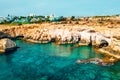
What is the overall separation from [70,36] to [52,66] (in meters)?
32.0

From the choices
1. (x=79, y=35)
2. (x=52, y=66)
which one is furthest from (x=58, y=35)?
(x=52, y=66)

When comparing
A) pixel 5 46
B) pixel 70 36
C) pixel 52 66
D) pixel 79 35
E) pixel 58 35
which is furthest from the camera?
pixel 58 35

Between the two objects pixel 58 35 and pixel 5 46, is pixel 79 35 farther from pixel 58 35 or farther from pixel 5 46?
pixel 5 46

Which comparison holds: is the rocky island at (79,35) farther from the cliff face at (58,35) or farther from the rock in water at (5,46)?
the rock in water at (5,46)

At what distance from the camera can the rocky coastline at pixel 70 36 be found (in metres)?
68.0

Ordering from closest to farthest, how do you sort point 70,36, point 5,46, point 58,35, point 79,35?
point 5,46 < point 79,35 < point 70,36 < point 58,35

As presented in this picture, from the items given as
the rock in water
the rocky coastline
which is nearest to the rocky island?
the rocky coastline

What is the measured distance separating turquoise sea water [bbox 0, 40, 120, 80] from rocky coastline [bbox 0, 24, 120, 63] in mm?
3922

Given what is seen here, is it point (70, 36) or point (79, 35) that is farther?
point (70, 36)

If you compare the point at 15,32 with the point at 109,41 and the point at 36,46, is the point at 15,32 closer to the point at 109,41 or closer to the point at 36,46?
the point at 36,46

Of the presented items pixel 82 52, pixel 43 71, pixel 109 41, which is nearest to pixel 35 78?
pixel 43 71

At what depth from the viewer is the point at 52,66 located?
57.0 meters

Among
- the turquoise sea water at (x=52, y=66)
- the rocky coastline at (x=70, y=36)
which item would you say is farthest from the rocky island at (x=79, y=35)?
the turquoise sea water at (x=52, y=66)

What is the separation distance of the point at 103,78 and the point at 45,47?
126 feet
